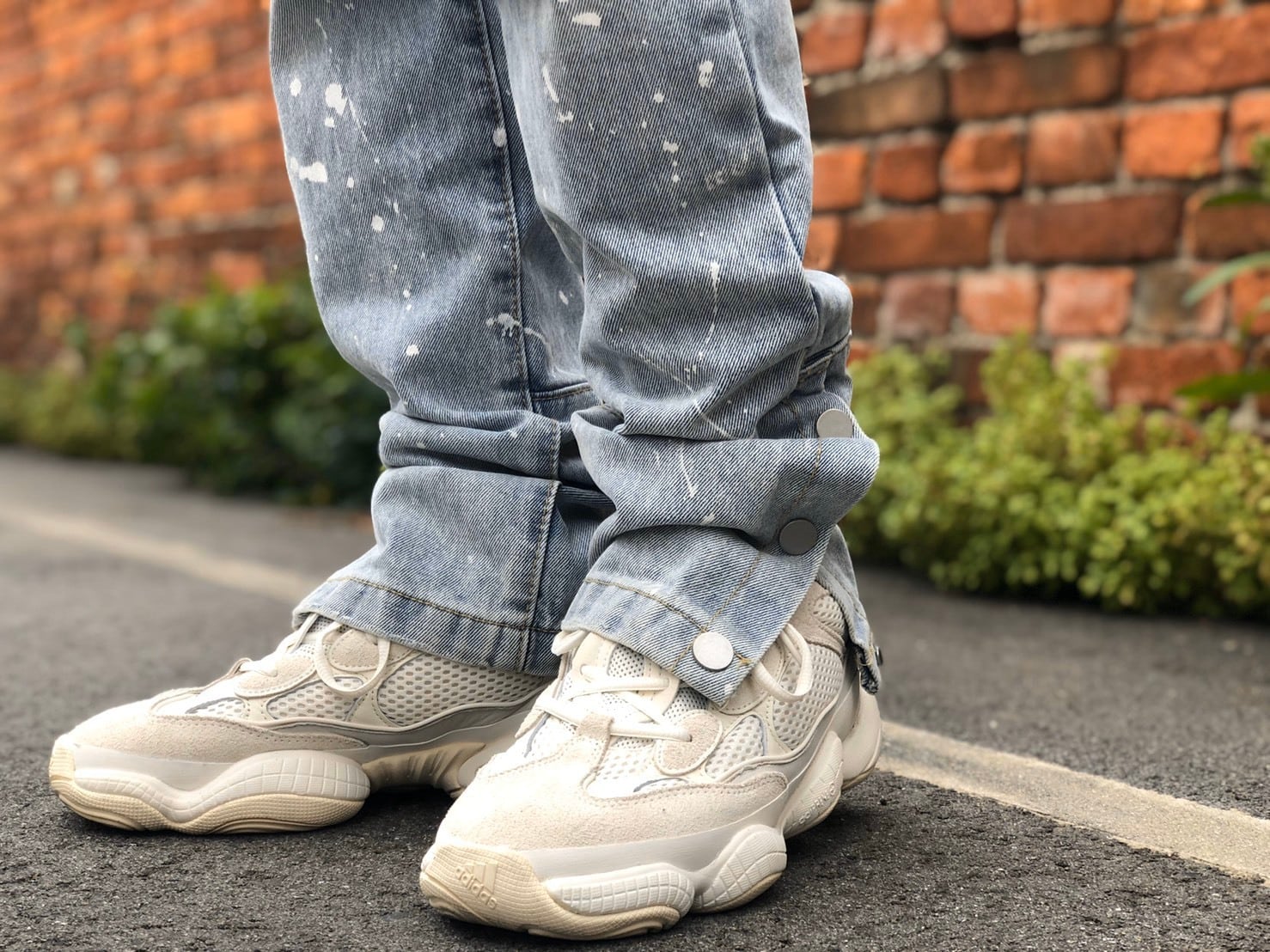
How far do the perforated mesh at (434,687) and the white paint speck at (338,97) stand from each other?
17.0 inches

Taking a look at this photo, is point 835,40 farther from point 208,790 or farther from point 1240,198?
point 208,790

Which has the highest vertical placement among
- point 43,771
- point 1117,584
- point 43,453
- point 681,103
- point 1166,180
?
point 681,103

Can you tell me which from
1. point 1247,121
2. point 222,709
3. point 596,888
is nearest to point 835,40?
point 1247,121

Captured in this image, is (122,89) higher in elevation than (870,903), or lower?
higher

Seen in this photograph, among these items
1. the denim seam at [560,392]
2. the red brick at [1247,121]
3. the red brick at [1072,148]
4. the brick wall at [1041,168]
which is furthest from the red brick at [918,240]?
the denim seam at [560,392]

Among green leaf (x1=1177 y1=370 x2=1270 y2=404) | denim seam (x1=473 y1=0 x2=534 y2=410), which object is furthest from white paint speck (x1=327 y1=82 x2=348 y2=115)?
green leaf (x1=1177 y1=370 x2=1270 y2=404)

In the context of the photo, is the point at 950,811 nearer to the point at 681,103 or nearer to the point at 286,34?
the point at 681,103

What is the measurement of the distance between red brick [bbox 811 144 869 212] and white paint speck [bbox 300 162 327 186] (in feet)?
4.63

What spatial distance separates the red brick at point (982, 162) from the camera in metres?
2.14

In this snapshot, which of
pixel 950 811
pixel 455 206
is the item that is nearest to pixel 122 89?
pixel 455 206

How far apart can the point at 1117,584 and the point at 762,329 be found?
1143 mm

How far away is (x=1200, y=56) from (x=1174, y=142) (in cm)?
12

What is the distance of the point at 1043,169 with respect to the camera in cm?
210

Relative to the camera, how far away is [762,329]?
0.89 meters
